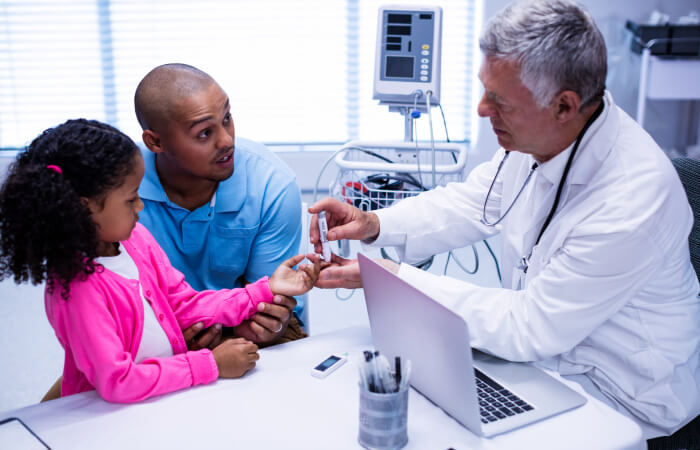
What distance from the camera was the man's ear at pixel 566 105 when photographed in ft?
3.65

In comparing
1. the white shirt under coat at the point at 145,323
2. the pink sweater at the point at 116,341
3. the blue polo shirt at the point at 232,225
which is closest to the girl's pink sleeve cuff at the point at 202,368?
the pink sweater at the point at 116,341

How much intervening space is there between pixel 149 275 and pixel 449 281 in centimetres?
57

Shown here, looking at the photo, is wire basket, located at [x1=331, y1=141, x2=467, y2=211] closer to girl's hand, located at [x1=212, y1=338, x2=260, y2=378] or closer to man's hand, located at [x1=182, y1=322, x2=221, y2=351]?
man's hand, located at [x1=182, y1=322, x2=221, y2=351]

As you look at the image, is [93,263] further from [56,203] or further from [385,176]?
[385,176]

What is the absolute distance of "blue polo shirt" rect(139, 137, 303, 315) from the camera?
1.60m

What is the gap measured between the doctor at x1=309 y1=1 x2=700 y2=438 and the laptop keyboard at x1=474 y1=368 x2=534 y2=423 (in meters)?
0.08

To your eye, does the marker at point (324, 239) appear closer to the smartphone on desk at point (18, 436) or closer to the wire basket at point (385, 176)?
the wire basket at point (385, 176)

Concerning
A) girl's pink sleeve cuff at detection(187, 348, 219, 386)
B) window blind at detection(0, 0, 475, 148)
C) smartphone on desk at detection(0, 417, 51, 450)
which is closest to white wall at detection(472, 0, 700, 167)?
window blind at detection(0, 0, 475, 148)

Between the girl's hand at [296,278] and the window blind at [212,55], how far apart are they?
8.09 feet

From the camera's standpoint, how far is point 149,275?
1.23 metres

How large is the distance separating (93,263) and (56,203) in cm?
12

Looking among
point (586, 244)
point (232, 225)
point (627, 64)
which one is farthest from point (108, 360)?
point (627, 64)

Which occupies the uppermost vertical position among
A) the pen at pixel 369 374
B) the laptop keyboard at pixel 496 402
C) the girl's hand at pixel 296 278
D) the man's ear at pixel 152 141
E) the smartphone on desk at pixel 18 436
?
the man's ear at pixel 152 141

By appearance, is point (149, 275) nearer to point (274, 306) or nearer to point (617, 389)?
point (274, 306)
